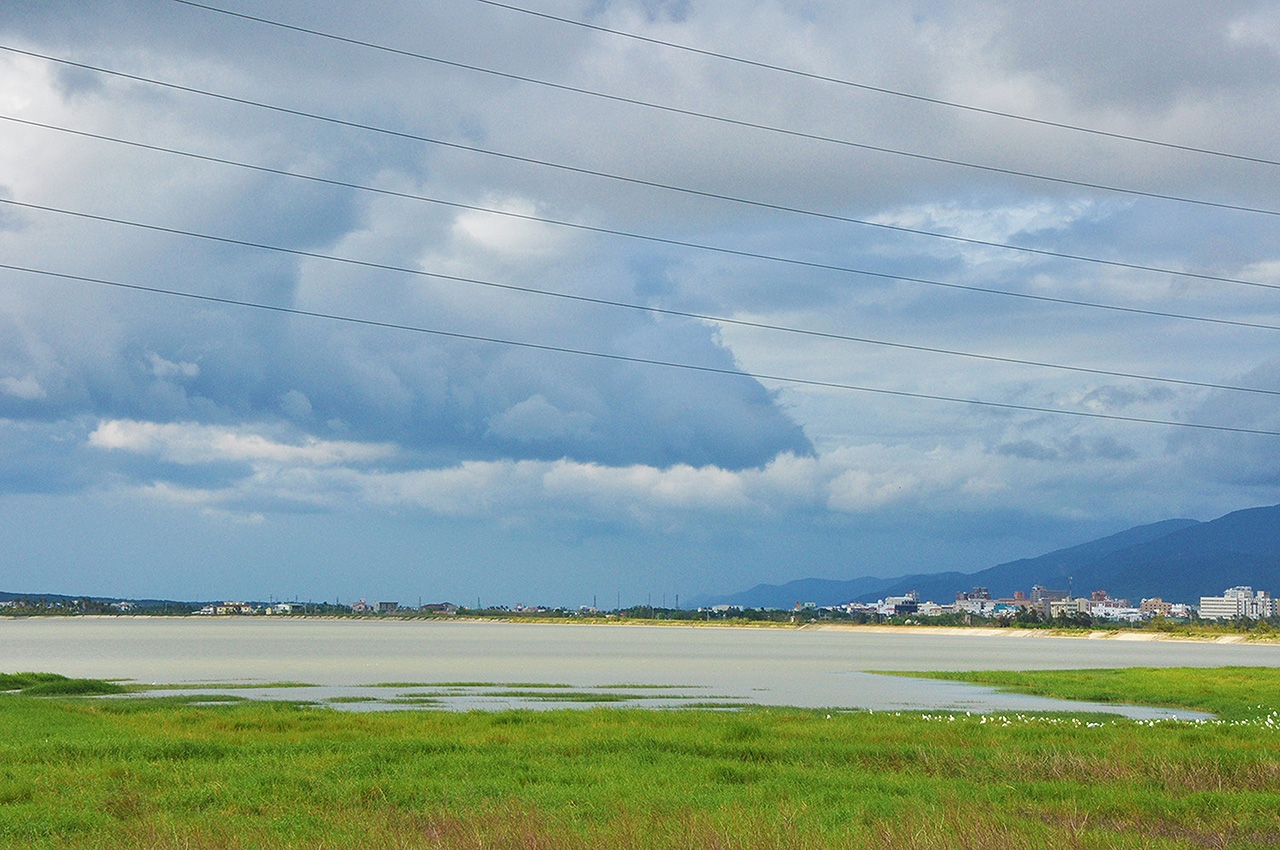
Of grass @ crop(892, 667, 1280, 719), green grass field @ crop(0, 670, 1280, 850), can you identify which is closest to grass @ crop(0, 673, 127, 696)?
green grass field @ crop(0, 670, 1280, 850)

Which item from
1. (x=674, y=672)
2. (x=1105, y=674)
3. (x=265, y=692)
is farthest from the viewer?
(x=674, y=672)

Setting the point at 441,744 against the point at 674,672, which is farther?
the point at 674,672

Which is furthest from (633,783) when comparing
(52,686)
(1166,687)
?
(1166,687)

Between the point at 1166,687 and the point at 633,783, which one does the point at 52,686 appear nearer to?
the point at 633,783

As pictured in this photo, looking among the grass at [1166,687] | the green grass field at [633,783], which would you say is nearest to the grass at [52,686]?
the green grass field at [633,783]

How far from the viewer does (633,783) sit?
23984 mm

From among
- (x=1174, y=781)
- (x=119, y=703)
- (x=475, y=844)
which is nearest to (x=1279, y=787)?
(x=1174, y=781)

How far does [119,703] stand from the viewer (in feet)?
161

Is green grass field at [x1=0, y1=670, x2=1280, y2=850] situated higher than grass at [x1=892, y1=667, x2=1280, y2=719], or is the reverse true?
green grass field at [x1=0, y1=670, x2=1280, y2=850]

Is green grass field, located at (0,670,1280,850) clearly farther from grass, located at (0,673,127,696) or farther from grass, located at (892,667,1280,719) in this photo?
grass, located at (892,667,1280,719)

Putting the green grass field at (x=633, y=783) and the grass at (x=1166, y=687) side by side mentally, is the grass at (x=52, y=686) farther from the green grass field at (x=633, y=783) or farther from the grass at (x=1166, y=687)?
the grass at (x=1166, y=687)

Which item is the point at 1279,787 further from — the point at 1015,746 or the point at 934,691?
the point at 934,691

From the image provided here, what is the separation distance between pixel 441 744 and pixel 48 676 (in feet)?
129

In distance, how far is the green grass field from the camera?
17.7m
